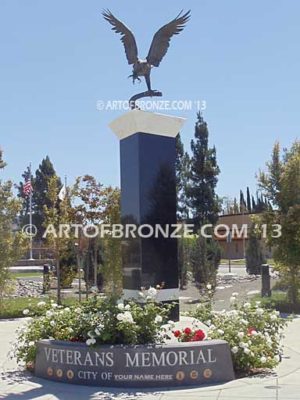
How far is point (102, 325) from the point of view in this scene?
7.10 m

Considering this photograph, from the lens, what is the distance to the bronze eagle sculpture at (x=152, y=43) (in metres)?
10.4

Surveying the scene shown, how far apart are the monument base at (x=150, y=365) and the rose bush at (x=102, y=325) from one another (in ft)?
0.69

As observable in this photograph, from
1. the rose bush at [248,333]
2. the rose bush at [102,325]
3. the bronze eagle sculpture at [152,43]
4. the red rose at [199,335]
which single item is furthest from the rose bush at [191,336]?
the bronze eagle sculpture at [152,43]

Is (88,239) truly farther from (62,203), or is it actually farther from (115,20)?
(115,20)

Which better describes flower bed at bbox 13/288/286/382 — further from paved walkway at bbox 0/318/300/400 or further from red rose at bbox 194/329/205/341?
paved walkway at bbox 0/318/300/400

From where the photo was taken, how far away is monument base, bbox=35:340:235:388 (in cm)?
666

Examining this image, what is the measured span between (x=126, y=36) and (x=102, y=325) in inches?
230

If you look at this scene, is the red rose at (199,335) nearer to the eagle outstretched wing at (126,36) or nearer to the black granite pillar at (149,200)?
the black granite pillar at (149,200)

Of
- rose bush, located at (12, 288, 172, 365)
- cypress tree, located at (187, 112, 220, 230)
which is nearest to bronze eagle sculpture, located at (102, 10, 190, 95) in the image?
rose bush, located at (12, 288, 172, 365)

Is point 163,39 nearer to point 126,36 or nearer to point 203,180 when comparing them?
point 126,36

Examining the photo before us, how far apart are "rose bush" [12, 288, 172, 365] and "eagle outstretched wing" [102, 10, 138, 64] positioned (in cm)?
496

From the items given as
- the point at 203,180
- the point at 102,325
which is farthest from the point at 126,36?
the point at 203,180

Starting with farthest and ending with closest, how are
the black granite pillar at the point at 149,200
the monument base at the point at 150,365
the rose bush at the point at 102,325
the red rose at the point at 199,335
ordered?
the black granite pillar at the point at 149,200, the red rose at the point at 199,335, the rose bush at the point at 102,325, the monument base at the point at 150,365

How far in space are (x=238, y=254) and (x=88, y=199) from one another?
142 feet
